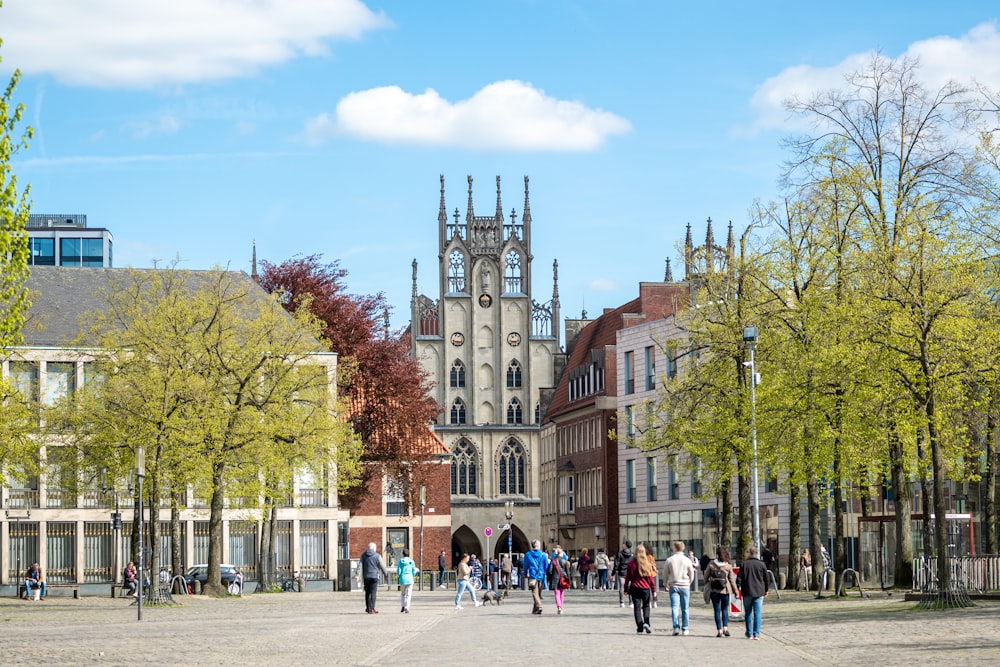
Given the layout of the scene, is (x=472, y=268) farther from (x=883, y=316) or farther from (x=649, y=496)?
(x=883, y=316)

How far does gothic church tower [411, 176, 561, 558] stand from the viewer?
121188 mm

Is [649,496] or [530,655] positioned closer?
[530,655]

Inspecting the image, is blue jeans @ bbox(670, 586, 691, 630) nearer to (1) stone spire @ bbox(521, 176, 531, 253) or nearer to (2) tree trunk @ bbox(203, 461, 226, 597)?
(2) tree trunk @ bbox(203, 461, 226, 597)

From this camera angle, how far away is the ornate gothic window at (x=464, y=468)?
122 metres

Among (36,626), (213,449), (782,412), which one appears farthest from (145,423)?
(782,412)

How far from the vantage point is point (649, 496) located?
80375mm

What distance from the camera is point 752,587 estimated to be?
82.9 feet

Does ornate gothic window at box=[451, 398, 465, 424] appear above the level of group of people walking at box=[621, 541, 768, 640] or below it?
above

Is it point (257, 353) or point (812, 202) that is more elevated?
point (812, 202)

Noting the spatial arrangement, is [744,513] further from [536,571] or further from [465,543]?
[465,543]

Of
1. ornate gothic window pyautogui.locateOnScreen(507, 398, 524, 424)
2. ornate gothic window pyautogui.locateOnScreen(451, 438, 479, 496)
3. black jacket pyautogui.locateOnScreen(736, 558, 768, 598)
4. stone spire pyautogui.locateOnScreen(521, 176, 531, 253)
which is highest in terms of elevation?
stone spire pyautogui.locateOnScreen(521, 176, 531, 253)

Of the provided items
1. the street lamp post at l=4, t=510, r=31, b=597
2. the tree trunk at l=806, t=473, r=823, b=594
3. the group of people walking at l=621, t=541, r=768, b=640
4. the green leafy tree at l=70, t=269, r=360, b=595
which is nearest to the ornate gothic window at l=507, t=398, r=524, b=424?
the street lamp post at l=4, t=510, r=31, b=597

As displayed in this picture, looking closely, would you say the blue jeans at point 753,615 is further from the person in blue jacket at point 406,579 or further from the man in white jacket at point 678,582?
the person in blue jacket at point 406,579

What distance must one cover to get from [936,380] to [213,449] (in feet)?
71.9
